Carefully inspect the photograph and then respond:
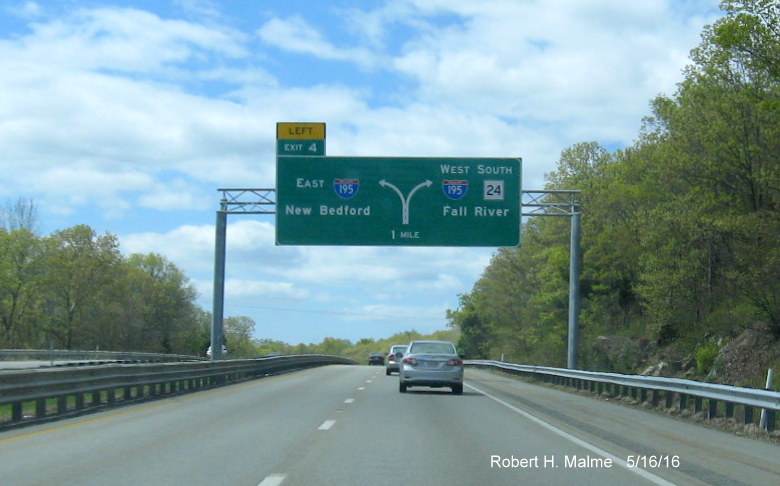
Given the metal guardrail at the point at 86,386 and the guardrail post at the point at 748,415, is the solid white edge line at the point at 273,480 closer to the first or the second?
the metal guardrail at the point at 86,386

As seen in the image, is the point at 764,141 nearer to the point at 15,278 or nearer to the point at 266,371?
the point at 266,371

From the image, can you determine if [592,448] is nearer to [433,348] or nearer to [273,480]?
[273,480]

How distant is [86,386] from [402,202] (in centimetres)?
1534

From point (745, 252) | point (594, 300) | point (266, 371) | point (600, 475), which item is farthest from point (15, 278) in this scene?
point (600, 475)

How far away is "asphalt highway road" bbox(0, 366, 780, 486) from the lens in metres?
10.1

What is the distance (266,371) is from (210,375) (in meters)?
11.7

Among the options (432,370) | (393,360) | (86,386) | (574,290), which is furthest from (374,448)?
(393,360)

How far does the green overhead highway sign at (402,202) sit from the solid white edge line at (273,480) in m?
21.9

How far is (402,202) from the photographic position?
3175 centimetres

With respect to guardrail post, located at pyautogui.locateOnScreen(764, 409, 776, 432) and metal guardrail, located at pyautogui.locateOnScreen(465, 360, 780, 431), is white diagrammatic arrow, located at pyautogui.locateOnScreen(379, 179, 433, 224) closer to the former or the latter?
metal guardrail, located at pyautogui.locateOnScreen(465, 360, 780, 431)

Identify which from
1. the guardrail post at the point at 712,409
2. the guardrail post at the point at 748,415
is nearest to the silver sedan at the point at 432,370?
the guardrail post at the point at 712,409

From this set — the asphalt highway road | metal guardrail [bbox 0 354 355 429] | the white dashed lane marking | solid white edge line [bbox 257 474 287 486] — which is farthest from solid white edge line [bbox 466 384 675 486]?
metal guardrail [bbox 0 354 355 429]

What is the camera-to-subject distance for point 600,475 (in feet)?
34.1

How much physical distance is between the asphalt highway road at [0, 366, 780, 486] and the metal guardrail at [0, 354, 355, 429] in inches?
26.4
